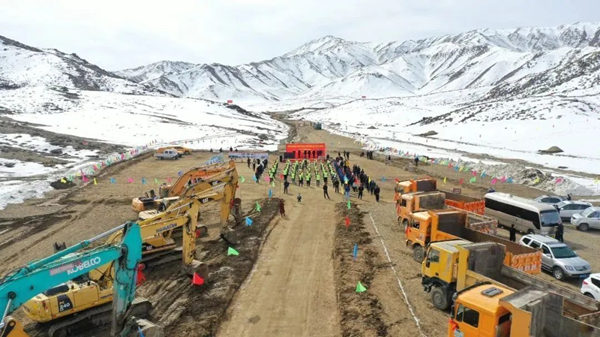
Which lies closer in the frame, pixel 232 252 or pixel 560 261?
pixel 560 261

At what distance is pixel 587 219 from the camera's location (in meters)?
28.2

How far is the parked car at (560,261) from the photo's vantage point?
20.0m

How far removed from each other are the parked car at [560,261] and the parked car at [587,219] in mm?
8747

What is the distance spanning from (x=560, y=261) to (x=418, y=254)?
6543 mm

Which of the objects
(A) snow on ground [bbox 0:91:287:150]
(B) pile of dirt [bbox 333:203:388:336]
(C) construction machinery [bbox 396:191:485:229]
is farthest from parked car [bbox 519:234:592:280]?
(A) snow on ground [bbox 0:91:287:150]

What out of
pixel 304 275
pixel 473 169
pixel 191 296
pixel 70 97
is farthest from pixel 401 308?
pixel 70 97

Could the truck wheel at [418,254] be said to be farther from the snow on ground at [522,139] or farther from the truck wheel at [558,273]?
the snow on ground at [522,139]

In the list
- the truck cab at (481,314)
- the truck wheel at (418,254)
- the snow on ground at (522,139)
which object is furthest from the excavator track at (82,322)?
the snow on ground at (522,139)

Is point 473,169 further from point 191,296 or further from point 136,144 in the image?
point 136,144

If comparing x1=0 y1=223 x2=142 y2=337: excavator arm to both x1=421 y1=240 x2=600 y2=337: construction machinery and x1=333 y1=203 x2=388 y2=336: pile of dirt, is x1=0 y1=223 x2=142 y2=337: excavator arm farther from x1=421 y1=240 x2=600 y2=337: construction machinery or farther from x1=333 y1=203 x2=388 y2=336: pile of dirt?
x1=421 y1=240 x2=600 y2=337: construction machinery

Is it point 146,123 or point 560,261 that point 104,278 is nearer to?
point 560,261

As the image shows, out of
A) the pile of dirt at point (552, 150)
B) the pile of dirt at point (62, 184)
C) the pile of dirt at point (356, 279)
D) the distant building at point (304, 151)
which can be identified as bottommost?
the pile of dirt at point (356, 279)

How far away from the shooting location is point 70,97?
11681 cm

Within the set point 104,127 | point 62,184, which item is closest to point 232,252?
point 62,184
